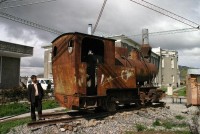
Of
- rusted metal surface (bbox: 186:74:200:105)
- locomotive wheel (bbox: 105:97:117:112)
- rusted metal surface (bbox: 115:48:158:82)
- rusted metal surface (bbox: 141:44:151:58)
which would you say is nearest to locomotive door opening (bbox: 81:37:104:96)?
locomotive wheel (bbox: 105:97:117:112)

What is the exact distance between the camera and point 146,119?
476 inches

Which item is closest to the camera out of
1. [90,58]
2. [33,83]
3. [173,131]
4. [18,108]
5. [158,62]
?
[173,131]

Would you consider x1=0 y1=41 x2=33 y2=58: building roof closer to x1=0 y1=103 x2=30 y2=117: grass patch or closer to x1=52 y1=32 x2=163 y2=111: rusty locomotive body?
x1=0 y1=103 x2=30 y2=117: grass patch

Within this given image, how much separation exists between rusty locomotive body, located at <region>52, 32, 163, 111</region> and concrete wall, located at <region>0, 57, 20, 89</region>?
19.8 m

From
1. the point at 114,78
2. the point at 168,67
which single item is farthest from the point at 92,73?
the point at 168,67

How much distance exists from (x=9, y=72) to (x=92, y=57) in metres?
21.9

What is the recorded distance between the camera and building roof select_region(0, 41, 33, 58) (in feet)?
97.4

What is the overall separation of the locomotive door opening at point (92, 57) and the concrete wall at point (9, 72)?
2030 centimetres

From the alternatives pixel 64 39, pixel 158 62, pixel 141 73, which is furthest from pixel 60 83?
pixel 158 62

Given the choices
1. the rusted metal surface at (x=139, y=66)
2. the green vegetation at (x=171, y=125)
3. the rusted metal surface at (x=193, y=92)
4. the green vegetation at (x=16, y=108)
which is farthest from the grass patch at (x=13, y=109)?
the rusted metal surface at (x=193, y=92)

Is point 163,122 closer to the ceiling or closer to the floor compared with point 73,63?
closer to the floor

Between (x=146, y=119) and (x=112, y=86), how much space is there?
2.13m

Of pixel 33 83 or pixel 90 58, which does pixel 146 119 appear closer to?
pixel 90 58

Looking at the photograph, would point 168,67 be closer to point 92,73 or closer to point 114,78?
point 114,78
